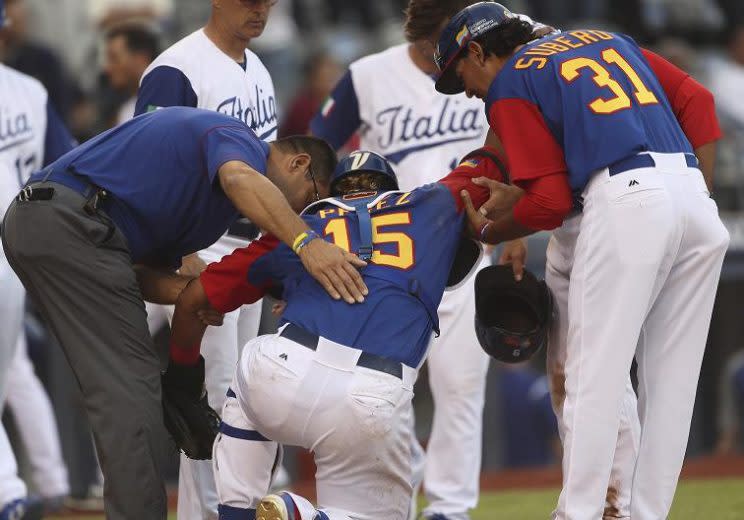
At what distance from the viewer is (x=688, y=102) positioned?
4.89 meters

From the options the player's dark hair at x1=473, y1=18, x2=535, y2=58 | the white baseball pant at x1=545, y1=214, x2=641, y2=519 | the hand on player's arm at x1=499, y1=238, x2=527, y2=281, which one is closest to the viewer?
the player's dark hair at x1=473, y1=18, x2=535, y2=58

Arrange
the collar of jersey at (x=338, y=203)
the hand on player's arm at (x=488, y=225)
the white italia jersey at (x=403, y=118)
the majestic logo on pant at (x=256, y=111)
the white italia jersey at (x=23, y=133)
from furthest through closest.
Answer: the white italia jersey at (x=23, y=133) → the white italia jersey at (x=403, y=118) → the majestic logo on pant at (x=256, y=111) → the hand on player's arm at (x=488, y=225) → the collar of jersey at (x=338, y=203)

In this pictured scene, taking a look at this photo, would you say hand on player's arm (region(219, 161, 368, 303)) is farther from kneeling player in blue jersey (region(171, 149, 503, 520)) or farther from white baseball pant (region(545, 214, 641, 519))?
white baseball pant (region(545, 214, 641, 519))

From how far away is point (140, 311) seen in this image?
466cm

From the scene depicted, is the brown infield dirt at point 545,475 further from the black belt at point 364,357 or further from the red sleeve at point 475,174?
the black belt at point 364,357

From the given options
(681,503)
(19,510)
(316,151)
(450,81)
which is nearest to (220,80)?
(316,151)

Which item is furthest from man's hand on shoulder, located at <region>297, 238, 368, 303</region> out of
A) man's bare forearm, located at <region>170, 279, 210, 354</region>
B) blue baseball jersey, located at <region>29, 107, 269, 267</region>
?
man's bare forearm, located at <region>170, 279, 210, 354</region>

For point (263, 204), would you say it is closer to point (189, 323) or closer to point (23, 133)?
point (189, 323)

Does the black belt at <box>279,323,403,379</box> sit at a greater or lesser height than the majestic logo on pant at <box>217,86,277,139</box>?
lesser

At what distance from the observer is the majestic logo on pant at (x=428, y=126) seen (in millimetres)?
6453

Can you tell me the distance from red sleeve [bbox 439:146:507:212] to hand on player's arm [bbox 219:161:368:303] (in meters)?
0.51

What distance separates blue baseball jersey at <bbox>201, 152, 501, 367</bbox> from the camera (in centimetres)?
442

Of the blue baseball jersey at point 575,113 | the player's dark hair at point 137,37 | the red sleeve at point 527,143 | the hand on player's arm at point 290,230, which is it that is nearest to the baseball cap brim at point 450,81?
the blue baseball jersey at point 575,113

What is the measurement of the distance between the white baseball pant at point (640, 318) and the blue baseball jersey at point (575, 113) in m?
0.09
